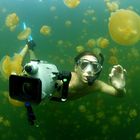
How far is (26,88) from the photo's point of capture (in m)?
3.40

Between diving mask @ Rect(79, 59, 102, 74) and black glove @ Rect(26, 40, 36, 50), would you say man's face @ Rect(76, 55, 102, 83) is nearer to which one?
diving mask @ Rect(79, 59, 102, 74)

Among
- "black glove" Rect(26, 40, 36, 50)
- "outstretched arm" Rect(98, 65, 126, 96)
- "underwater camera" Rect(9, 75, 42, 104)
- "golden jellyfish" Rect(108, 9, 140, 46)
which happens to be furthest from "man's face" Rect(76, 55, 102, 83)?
"golden jellyfish" Rect(108, 9, 140, 46)

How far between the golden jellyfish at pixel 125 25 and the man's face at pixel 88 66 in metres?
2.02

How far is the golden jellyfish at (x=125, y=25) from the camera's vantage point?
6.36m

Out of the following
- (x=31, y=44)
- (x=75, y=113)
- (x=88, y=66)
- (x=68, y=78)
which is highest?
(x=68, y=78)

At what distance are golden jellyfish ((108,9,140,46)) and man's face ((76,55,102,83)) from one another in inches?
79.4

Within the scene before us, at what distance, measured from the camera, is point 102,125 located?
7758 millimetres

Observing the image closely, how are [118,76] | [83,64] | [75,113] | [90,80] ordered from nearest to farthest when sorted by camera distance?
[118,76] → [90,80] → [83,64] → [75,113]

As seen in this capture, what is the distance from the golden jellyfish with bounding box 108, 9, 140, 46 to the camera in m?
6.36

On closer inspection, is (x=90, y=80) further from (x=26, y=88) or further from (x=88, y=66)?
(x=26, y=88)

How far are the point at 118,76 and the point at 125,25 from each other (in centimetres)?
269

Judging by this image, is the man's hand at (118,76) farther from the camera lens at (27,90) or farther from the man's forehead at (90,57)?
the camera lens at (27,90)

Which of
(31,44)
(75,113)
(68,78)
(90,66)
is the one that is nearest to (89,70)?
(90,66)

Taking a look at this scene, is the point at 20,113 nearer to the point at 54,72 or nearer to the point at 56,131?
the point at 56,131
